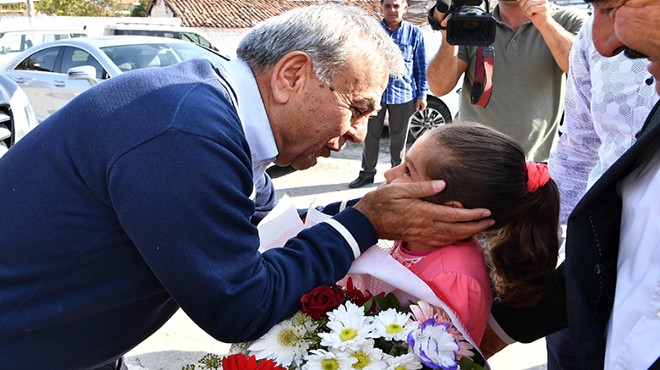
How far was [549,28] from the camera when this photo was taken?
318 centimetres

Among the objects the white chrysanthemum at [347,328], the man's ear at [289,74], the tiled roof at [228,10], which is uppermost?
the man's ear at [289,74]

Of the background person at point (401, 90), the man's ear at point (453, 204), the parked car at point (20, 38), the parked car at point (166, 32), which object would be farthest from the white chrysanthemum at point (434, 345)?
the parked car at point (20, 38)

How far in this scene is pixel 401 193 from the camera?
5.41 feet

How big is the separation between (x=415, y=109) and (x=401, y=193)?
17.6 feet

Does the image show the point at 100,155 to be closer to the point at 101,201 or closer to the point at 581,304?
the point at 101,201

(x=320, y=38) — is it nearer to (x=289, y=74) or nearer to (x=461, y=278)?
(x=289, y=74)

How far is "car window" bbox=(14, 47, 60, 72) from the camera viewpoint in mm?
9030

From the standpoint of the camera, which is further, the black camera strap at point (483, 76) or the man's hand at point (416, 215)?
the black camera strap at point (483, 76)

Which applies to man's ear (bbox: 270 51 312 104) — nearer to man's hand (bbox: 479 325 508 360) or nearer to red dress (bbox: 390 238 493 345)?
red dress (bbox: 390 238 493 345)

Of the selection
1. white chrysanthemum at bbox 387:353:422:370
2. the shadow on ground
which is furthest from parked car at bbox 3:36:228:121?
white chrysanthemum at bbox 387:353:422:370

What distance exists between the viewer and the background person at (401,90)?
6.44 meters

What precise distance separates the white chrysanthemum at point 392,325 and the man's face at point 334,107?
498 millimetres

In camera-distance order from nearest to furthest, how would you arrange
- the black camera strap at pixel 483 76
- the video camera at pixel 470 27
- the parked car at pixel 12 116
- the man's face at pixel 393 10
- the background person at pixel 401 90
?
the video camera at pixel 470 27 → the black camera strap at pixel 483 76 → the parked car at pixel 12 116 → the man's face at pixel 393 10 → the background person at pixel 401 90

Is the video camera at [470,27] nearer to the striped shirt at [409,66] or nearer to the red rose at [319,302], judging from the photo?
the red rose at [319,302]
